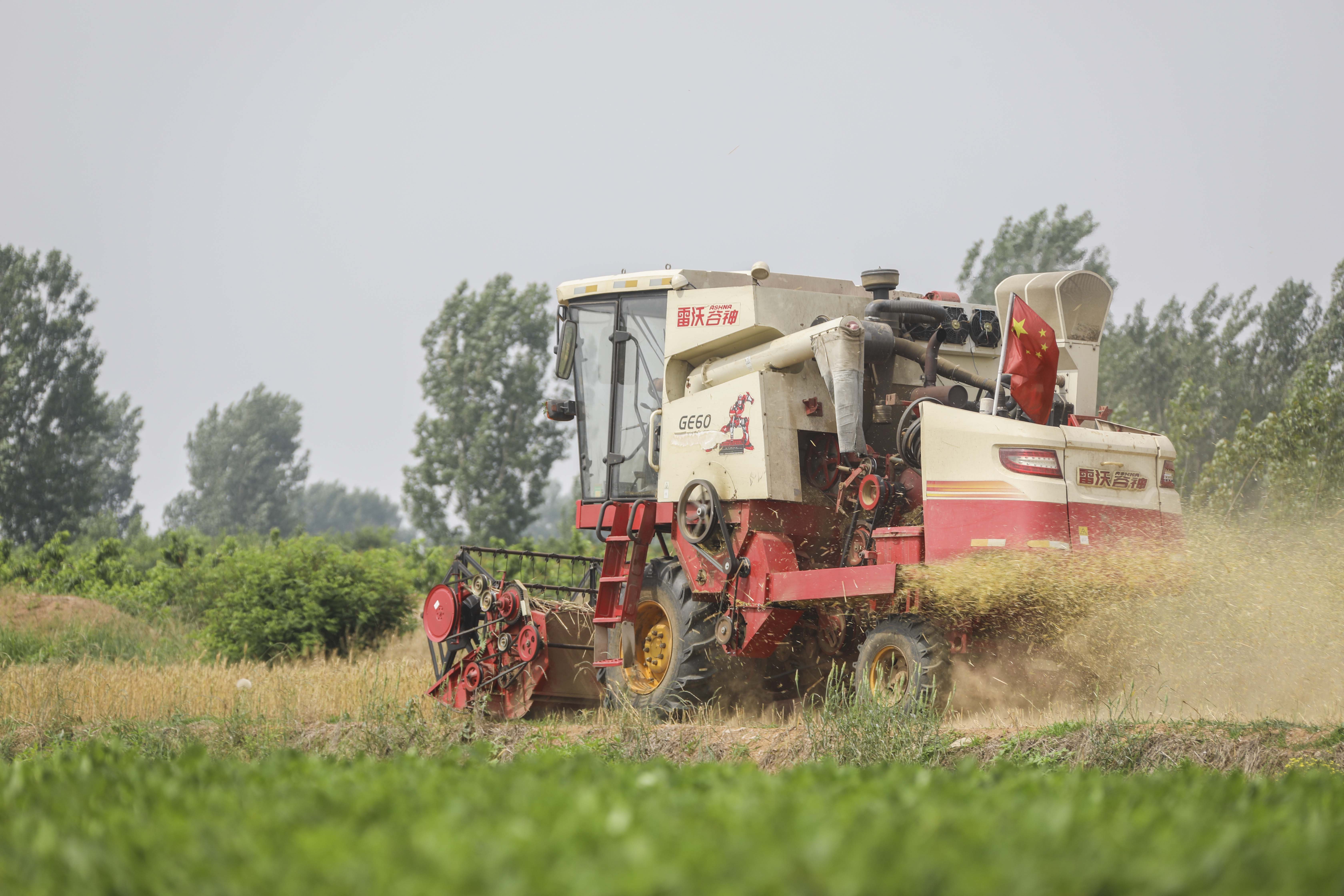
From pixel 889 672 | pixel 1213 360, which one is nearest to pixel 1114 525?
pixel 889 672

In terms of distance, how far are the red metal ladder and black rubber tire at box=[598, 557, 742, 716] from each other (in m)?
0.36

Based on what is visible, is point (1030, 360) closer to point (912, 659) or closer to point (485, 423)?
point (912, 659)

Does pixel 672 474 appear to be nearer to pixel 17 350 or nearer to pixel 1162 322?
pixel 1162 322

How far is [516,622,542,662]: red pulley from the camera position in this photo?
1007 centimetres

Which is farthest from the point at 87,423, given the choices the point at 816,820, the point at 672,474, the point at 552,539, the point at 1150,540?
the point at 816,820

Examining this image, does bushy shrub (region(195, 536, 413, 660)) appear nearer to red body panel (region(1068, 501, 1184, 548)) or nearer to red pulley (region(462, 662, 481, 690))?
red pulley (region(462, 662, 481, 690))

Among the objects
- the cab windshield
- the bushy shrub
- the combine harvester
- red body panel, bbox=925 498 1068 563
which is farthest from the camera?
the bushy shrub

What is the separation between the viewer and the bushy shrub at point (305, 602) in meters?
14.9

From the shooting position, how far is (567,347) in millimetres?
11148

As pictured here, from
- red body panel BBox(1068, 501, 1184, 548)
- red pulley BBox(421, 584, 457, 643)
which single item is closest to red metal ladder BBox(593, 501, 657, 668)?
red pulley BBox(421, 584, 457, 643)

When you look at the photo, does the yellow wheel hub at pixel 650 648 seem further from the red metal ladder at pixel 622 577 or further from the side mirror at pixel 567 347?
the side mirror at pixel 567 347

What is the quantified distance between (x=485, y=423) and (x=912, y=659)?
3526cm

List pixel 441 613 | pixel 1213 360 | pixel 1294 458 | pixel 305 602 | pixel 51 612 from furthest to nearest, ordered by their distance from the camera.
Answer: pixel 1213 360, pixel 51 612, pixel 1294 458, pixel 305 602, pixel 441 613

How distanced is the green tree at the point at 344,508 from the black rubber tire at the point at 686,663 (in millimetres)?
108559
